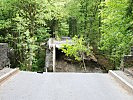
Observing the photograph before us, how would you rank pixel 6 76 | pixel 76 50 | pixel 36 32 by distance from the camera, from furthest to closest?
pixel 36 32 → pixel 76 50 → pixel 6 76

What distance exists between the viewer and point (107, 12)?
2098cm

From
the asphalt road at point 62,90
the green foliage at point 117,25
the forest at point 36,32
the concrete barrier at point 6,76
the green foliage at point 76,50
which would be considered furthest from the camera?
the green foliage at point 76,50

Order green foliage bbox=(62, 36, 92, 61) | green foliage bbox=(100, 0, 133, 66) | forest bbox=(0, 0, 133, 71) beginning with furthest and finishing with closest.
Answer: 1. green foliage bbox=(62, 36, 92, 61)
2. forest bbox=(0, 0, 133, 71)
3. green foliage bbox=(100, 0, 133, 66)

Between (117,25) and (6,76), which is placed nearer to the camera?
(6,76)

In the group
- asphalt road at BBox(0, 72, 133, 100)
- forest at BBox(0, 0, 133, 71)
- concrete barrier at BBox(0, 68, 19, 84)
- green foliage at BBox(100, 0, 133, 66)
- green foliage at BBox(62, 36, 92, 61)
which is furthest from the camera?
green foliage at BBox(62, 36, 92, 61)

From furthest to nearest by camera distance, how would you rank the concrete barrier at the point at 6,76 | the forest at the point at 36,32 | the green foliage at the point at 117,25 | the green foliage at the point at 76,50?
the green foliage at the point at 76,50 → the forest at the point at 36,32 → the green foliage at the point at 117,25 → the concrete barrier at the point at 6,76

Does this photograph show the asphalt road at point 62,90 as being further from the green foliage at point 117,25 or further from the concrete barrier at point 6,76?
the green foliage at point 117,25

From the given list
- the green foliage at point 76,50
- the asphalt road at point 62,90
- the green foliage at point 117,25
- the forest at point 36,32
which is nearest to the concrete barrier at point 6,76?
the asphalt road at point 62,90

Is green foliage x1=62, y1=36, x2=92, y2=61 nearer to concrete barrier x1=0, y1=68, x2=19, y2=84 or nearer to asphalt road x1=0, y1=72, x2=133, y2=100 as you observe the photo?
concrete barrier x1=0, y1=68, x2=19, y2=84

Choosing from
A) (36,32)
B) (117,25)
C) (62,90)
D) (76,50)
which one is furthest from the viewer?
(36,32)

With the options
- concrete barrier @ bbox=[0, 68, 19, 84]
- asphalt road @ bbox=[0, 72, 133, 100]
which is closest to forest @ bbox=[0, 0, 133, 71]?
concrete barrier @ bbox=[0, 68, 19, 84]

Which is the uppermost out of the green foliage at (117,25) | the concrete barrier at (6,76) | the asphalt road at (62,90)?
the green foliage at (117,25)

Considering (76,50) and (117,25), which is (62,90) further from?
(76,50)

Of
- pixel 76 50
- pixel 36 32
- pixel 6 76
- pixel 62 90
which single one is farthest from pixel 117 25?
pixel 36 32
